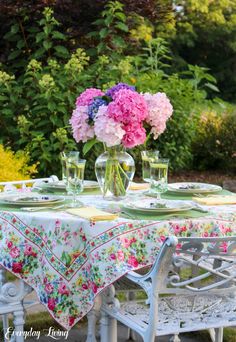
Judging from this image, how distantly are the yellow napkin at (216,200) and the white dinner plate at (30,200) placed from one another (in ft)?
2.18

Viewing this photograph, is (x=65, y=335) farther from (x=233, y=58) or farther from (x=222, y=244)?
(x=233, y=58)

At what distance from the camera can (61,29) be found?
265 inches

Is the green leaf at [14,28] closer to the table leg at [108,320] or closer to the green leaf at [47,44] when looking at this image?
the green leaf at [47,44]

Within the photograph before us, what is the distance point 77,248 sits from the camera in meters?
2.80

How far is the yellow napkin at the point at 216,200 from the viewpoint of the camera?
3174mm

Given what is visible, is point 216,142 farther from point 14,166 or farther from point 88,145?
point 88,145

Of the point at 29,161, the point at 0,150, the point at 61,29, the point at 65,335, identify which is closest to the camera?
the point at 65,335

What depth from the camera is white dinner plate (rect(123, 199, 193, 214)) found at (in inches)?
115

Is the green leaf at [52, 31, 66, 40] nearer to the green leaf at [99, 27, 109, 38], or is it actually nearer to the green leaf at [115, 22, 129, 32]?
the green leaf at [99, 27, 109, 38]

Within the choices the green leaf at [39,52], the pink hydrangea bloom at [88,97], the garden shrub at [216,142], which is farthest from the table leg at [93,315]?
the garden shrub at [216,142]

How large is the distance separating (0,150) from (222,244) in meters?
3.03

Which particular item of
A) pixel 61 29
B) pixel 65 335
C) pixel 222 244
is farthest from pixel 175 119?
pixel 222 244

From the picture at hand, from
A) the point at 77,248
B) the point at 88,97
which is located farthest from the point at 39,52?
the point at 77,248

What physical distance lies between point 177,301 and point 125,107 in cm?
90
